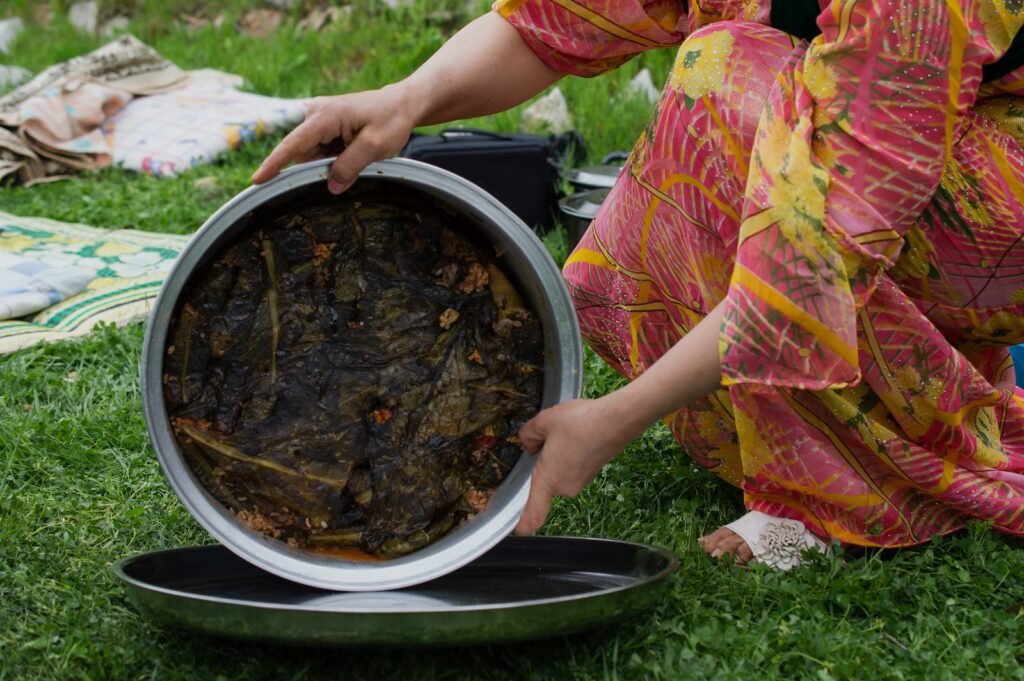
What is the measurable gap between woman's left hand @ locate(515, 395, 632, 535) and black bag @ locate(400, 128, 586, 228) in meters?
2.23

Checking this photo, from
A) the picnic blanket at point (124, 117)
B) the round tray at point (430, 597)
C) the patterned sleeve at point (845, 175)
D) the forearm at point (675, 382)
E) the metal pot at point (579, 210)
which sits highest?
the patterned sleeve at point (845, 175)

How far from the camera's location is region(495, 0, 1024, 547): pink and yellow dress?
1.56 metres

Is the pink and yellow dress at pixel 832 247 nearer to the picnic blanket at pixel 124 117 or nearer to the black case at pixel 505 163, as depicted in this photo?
the black case at pixel 505 163

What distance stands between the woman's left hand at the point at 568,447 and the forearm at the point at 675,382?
22mm

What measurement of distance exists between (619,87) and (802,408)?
3.72 meters

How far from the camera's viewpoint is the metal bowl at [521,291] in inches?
65.9

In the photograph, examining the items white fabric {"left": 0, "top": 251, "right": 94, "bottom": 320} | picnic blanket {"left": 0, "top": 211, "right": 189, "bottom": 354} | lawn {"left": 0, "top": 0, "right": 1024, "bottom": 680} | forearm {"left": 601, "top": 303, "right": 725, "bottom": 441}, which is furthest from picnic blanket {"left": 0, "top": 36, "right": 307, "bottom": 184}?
forearm {"left": 601, "top": 303, "right": 725, "bottom": 441}

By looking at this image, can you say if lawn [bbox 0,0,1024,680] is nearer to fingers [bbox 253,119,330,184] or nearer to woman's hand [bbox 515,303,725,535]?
woman's hand [bbox 515,303,725,535]

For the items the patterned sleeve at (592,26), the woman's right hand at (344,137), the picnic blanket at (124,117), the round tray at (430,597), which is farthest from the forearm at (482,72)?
the picnic blanket at (124,117)

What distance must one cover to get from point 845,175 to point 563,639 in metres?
0.77

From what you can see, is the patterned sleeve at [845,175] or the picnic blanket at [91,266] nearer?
the patterned sleeve at [845,175]

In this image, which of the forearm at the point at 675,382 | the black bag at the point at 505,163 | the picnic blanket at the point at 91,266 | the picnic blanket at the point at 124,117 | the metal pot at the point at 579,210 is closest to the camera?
the forearm at the point at 675,382

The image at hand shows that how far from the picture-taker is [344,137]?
1.80 meters

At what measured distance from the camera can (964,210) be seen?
185 centimetres
